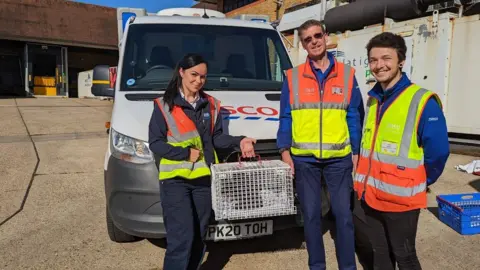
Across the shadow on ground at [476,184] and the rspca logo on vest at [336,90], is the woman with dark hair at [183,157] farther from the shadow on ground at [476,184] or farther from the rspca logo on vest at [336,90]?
the shadow on ground at [476,184]

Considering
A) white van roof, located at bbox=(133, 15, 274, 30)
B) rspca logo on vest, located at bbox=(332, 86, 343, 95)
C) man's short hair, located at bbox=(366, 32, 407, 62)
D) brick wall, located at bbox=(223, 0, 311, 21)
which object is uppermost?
brick wall, located at bbox=(223, 0, 311, 21)

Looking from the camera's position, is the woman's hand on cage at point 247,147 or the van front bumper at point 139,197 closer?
the woman's hand on cage at point 247,147

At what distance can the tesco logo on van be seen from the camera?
3.30 m

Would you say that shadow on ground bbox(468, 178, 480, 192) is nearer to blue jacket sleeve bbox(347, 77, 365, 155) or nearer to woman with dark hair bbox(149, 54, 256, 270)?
blue jacket sleeve bbox(347, 77, 365, 155)

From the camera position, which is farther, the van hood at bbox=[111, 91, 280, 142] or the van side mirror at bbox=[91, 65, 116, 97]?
the van side mirror at bbox=[91, 65, 116, 97]

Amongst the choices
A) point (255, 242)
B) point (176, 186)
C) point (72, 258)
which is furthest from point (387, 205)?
point (72, 258)

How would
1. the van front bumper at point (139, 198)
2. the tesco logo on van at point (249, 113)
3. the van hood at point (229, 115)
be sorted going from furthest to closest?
the tesco logo on van at point (249, 113), the van hood at point (229, 115), the van front bumper at point (139, 198)

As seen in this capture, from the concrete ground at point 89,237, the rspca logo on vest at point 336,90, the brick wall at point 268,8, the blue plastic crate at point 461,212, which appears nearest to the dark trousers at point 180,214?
the concrete ground at point 89,237

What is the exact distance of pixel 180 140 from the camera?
2.62 meters

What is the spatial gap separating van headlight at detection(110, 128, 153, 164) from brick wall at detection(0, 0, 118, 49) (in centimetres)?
2971

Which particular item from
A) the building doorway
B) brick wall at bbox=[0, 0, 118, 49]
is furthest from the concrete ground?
brick wall at bbox=[0, 0, 118, 49]

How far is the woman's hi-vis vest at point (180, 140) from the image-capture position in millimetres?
2600

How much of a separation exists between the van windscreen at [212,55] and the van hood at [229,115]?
1.04 ft

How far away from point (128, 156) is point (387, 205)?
6.21ft
